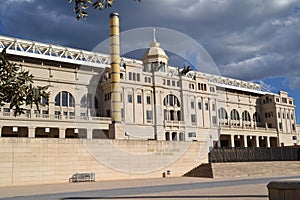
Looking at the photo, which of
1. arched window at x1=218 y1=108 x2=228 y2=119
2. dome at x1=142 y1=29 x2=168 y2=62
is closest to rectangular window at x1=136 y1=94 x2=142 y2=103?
dome at x1=142 y1=29 x2=168 y2=62

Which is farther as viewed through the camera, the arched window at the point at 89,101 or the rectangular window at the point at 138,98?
the rectangular window at the point at 138,98

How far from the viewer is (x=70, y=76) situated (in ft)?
175

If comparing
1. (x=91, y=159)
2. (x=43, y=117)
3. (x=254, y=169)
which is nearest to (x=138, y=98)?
(x=43, y=117)

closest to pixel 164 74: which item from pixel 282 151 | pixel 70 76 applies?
pixel 70 76

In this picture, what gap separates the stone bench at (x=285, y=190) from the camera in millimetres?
8992

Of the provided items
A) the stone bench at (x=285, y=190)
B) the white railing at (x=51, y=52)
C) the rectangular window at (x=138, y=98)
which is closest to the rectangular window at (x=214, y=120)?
the rectangular window at (x=138, y=98)

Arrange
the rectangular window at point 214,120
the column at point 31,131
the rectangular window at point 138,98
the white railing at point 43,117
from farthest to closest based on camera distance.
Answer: the rectangular window at point 214,120
the rectangular window at point 138,98
the column at point 31,131
the white railing at point 43,117

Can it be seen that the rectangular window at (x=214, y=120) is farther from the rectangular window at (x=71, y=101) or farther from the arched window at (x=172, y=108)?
the rectangular window at (x=71, y=101)

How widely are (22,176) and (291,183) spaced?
20.7 m

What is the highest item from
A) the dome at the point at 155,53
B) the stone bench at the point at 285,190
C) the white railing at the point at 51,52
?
the dome at the point at 155,53

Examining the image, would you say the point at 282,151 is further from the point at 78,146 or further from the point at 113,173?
the point at 78,146

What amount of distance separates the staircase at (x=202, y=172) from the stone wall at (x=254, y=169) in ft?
1.46

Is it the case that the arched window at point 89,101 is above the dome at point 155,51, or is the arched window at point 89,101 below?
below

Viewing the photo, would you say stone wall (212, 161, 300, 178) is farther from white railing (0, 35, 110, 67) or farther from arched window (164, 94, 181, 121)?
white railing (0, 35, 110, 67)
